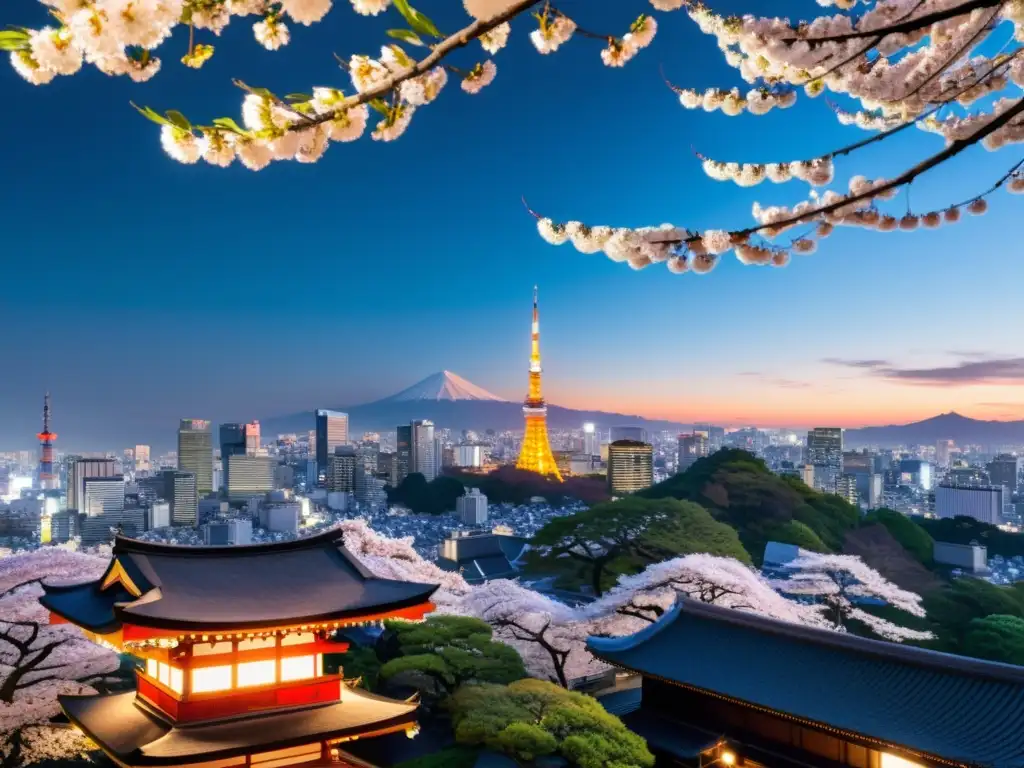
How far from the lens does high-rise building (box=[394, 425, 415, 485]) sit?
253 ft

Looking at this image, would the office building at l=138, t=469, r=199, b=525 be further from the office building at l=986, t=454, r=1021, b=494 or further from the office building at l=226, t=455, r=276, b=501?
the office building at l=986, t=454, r=1021, b=494

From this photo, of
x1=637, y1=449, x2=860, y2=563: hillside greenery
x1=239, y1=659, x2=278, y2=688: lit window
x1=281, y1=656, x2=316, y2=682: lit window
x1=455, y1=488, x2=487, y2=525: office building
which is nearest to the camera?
x1=239, y1=659, x2=278, y2=688: lit window

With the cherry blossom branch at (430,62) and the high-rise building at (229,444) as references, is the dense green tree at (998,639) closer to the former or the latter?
the cherry blossom branch at (430,62)

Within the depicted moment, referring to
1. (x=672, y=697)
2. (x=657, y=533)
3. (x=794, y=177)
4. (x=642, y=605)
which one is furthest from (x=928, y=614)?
(x=794, y=177)

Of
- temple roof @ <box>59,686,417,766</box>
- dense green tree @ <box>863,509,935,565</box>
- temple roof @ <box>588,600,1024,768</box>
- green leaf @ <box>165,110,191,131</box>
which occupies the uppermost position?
green leaf @ <box>165,110,191,131</box>

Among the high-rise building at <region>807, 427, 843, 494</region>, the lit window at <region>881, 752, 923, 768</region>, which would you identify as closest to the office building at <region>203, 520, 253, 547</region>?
the lit window at <region>881, 752, 923, 768</region>

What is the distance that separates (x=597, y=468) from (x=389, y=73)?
82.6 m

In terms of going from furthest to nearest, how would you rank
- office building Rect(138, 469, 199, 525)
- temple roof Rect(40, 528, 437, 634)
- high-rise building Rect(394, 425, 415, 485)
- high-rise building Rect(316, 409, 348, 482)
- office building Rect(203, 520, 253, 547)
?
high-rise building Rect(316, 409, 348, 482) < high-rise building Rect(394, 425, 415, 485) < office building Rect(138, 469, 199, 525) < office building Rect(203, 520, 253, 547) < temple roof Rect(40, 528, 437, 634)

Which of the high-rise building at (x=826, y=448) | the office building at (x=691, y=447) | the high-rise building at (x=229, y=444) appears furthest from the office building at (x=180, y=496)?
the high-rise building at (x=826, y=448)

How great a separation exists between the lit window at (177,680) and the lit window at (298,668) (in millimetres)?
1054

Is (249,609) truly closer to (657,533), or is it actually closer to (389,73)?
(389,73)

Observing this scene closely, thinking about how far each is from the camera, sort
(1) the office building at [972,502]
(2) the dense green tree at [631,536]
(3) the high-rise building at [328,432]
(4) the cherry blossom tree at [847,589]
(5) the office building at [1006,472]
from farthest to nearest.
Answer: (3) the high-rise building at [328,432] → (5) the office building at [1006,472] → (1) the office building at [972,502] → (2) the dense green tree at [631,536] → (4) the cherry blossom tree at [847,589]

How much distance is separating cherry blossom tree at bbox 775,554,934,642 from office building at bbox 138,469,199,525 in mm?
48716

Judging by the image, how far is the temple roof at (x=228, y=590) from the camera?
8.34 metres
